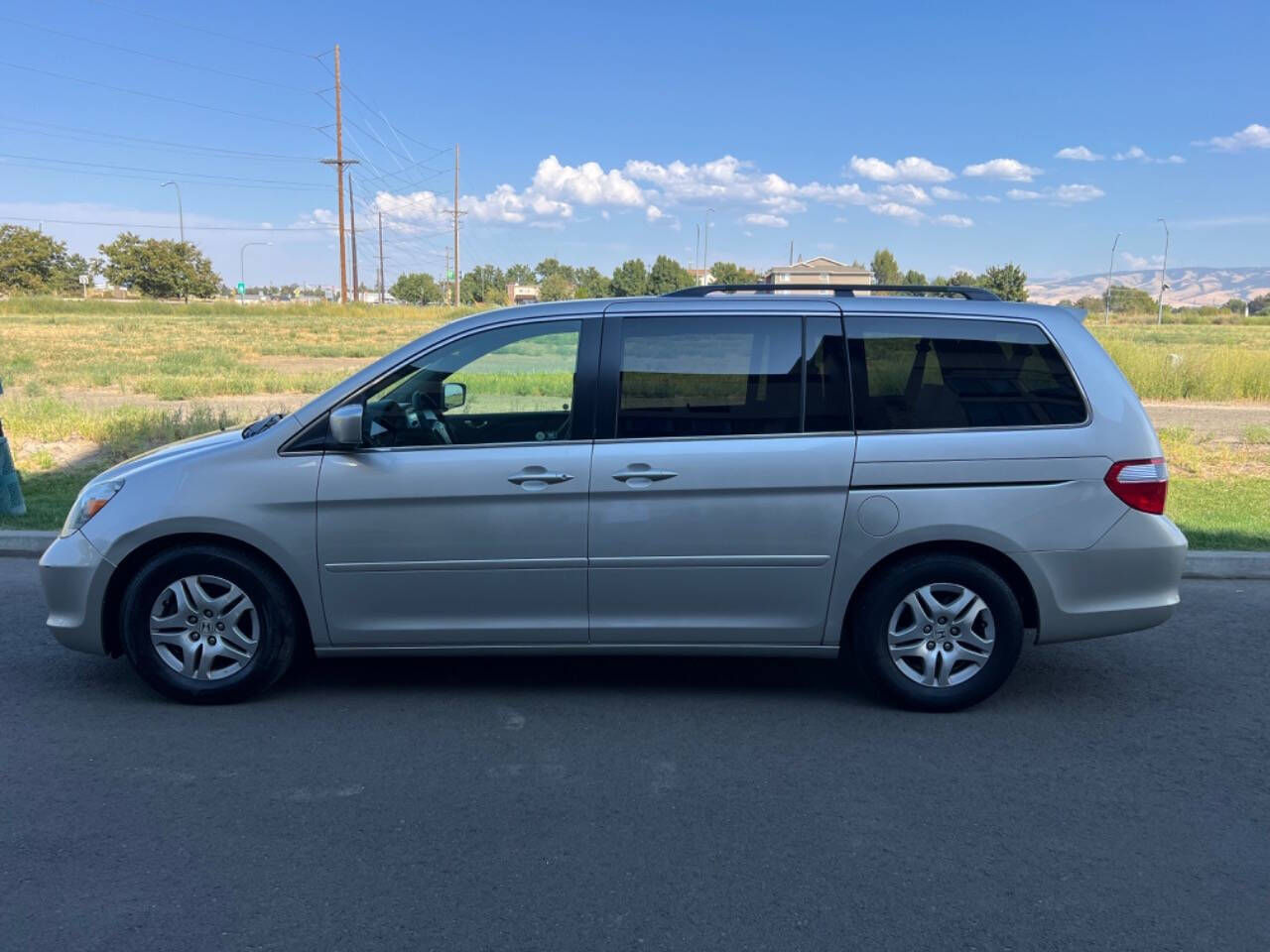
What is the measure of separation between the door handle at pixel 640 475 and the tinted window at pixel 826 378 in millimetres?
686

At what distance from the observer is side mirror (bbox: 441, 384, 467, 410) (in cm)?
495

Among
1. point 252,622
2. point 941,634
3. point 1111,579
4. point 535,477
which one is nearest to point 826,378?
point 941,634

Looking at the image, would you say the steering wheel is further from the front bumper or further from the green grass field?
the front bumper

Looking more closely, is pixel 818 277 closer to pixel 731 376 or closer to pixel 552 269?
pixel 731 376

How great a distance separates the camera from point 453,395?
197 inches

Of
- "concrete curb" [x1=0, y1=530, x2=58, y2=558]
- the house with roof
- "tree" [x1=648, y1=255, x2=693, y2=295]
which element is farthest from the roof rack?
"tree" [x1=648, y1=255, x2=693, y2=295]

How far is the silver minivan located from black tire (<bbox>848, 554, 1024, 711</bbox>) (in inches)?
0.4

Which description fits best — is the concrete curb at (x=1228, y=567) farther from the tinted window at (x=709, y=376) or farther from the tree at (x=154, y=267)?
the tree at (x=154, y=267)

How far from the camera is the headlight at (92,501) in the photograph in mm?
4715

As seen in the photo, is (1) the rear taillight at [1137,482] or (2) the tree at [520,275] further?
(2) the tree at [520,275]

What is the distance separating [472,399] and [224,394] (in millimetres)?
15175

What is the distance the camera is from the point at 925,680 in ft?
15.6

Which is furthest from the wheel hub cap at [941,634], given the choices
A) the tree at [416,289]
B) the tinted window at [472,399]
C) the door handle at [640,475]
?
the tree at [416,289]

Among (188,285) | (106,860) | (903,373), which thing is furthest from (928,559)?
(188,285)
